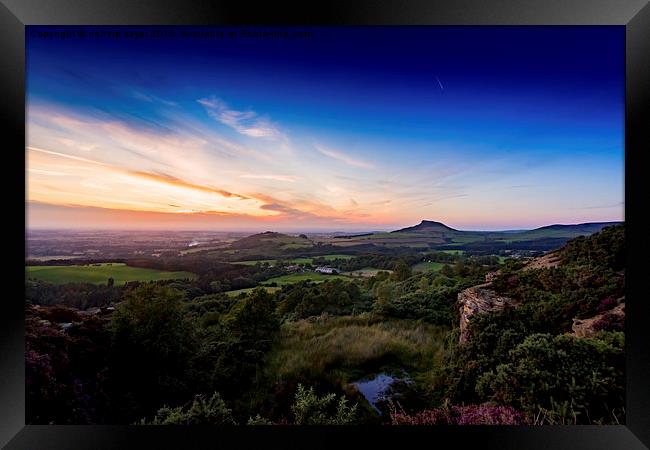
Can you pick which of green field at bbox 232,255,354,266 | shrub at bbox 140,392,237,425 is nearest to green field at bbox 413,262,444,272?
green field at bbox 232,255,354,266

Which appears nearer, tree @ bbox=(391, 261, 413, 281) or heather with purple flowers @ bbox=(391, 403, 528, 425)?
heather with purple flowers @ bbox=(391, 403, 528, 425)

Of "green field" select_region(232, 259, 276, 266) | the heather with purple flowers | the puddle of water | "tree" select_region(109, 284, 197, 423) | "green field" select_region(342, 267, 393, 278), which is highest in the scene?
"green field" select_region(232, 259, 276, 266)

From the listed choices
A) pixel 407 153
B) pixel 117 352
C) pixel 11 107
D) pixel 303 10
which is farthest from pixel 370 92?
pixel 117 352

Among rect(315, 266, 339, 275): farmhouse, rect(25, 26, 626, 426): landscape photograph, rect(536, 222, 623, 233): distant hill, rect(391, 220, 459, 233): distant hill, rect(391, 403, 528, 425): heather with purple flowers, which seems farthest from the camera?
rect(315, 266, 339, 275): farmhouse

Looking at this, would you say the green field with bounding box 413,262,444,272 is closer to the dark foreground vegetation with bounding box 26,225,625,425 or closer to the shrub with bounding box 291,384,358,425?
the dark foreground vegetation with bounding box 26,225,625,425

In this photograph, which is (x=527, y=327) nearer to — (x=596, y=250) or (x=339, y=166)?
(x=596, y=250)

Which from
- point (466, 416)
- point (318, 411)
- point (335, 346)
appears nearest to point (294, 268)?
point (335, 346)

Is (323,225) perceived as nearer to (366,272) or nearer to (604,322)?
(366,272)
